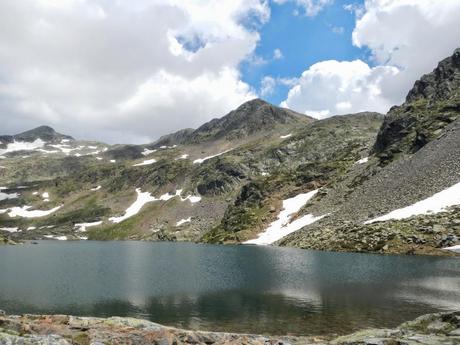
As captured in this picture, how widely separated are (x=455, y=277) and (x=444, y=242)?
1006 inches

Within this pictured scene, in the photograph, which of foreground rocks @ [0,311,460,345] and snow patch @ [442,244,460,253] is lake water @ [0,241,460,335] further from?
foreground rocks @ [0,311,460,345]

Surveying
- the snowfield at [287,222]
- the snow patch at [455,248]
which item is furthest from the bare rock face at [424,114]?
the snow patch at [455,248]

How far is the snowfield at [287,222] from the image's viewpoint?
13688cm

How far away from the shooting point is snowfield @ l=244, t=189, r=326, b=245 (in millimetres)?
136875

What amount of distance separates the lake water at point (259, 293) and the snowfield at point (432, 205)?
19.3 meters

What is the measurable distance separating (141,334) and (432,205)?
87029 millimetres

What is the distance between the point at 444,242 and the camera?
3118 inches

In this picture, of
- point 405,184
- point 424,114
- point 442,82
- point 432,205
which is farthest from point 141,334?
point 442,82

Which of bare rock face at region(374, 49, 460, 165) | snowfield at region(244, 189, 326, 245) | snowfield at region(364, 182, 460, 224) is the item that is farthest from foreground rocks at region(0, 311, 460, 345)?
bare rock face at region(374, 49, 460, 165)

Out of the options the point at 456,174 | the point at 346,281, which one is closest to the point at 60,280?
the point at 346,281

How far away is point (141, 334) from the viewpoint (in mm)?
22969

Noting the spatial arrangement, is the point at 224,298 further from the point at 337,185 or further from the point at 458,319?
the point at 337,185

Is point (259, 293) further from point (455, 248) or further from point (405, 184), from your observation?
point (405, 184)

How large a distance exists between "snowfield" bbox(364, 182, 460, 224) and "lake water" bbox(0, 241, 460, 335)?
1931 centimetres
